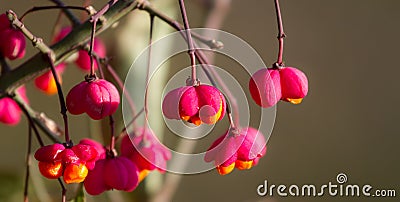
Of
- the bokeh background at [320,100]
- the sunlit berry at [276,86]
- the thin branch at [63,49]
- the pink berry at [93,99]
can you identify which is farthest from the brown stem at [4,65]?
the bokeh background at [320,100]

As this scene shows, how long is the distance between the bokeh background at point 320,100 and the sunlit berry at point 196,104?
6.02 feet

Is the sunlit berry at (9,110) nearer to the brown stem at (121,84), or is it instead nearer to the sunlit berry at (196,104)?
the brown stem at (121,84)

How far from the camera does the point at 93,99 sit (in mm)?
611

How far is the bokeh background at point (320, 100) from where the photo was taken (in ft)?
8.41

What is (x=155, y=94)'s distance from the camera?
1048 mm

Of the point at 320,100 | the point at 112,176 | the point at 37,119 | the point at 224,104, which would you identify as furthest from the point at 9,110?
the point at 320,100

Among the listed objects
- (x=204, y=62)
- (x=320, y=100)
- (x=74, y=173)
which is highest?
(x=320, y=100)

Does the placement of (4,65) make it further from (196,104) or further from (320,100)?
(320,100)

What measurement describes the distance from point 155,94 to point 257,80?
1.45 ft

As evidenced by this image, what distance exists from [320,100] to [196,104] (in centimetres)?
224

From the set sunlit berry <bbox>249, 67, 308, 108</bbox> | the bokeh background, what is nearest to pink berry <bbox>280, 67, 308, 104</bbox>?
sunlit berry <bbox>249, 67, 308, 108</bbox>

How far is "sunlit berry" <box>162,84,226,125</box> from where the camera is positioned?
594 millimetres

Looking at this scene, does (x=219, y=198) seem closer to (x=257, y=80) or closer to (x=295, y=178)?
(x=295, y=178)

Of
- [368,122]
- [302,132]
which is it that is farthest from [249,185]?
[368,122]
